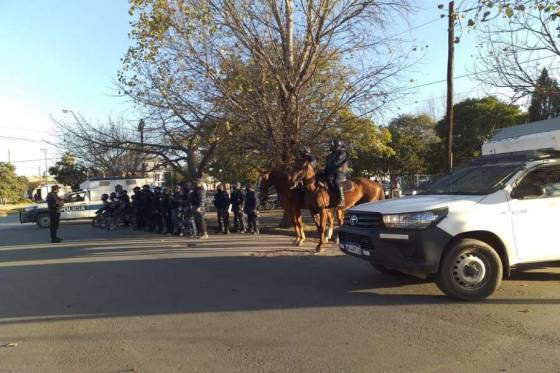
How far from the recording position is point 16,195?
65.9 meters

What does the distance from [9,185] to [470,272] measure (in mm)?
68303

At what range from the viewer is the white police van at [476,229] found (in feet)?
21.6

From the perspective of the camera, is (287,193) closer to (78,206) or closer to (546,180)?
(546,180)

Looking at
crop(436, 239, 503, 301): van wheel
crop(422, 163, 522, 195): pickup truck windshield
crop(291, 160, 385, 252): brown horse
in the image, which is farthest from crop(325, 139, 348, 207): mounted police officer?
crop(436, 239, 503, 301): van wheel

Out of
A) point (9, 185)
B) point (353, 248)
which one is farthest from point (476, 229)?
point (9, 185)

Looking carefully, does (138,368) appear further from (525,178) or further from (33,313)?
(525,178)

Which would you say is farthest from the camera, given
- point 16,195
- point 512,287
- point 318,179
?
point 16,195

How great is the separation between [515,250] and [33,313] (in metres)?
6.84

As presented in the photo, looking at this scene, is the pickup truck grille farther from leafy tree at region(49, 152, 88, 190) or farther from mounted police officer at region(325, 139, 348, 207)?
leafy tree at region(49, 152, 88, 190)

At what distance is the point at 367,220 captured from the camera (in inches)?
289

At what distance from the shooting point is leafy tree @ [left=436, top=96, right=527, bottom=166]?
3828cm

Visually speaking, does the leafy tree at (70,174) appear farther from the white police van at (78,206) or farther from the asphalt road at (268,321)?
the asphalt road at (268,321)

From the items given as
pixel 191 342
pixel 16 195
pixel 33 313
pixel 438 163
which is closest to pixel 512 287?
pixel 191 342

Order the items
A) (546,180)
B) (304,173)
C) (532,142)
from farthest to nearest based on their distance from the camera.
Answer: (532,142) < (304,173) < (546,180)
